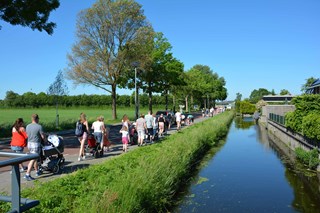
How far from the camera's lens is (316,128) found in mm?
14438

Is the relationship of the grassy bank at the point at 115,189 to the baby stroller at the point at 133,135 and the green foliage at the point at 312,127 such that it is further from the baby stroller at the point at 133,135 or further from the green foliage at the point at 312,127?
the baby stroller at the point at 133,135

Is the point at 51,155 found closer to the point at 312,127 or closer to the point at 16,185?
the point at 16,185

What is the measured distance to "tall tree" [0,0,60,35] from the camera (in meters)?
16.6

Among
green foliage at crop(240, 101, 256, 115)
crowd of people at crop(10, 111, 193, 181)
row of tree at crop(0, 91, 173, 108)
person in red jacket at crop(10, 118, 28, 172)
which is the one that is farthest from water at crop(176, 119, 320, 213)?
row of tree at crop(0, 91, 173, 108)

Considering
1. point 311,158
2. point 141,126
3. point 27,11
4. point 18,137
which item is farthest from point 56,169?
point 311,158

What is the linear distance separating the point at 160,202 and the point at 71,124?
958 inches

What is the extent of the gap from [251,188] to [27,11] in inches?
549

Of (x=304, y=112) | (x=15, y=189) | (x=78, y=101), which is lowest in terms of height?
Result: (x=15, y=189)

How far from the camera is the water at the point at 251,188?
9.90 meters

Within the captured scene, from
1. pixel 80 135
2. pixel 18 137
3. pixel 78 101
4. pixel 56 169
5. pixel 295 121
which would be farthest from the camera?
pixel 78 101

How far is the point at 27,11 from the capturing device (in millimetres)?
16828

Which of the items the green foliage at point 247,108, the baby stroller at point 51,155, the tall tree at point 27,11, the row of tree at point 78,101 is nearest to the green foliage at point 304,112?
the baby stroller at point 51,155

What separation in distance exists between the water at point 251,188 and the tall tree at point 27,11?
471 inches

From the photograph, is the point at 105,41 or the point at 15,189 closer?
the point at 15,189
